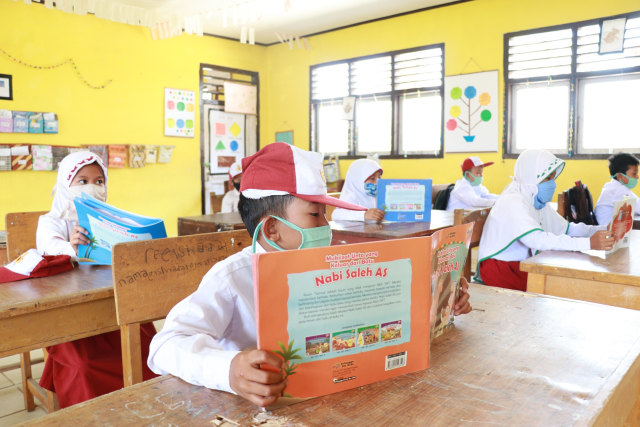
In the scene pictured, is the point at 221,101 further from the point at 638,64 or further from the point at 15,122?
the point at 638,64

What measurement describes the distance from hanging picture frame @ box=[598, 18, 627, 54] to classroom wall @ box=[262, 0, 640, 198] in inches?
4.3

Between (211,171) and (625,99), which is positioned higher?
(625,99)

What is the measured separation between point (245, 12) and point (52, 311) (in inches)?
197

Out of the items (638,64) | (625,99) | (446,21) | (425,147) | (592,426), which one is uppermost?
(446,21)

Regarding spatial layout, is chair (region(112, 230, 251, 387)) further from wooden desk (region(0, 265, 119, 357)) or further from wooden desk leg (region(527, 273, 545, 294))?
wooden desk leg (region(527, 273, 545, 294))

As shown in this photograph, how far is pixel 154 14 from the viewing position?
5672 mm

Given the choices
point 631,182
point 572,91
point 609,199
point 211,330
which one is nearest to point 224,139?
point 572,91

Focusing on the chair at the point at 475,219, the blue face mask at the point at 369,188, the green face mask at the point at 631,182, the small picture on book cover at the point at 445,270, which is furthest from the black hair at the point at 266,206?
the green face mask at the point at 631,182

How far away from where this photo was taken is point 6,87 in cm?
496

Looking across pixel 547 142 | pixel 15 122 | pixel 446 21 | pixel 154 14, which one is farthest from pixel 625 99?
pixel 15 122

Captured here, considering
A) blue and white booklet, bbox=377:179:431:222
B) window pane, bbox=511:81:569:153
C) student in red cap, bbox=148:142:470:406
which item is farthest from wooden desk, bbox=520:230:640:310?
window pane, bbox=511:81:569:153

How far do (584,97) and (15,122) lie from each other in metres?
5.66

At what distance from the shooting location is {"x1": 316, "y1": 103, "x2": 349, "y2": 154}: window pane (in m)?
6.84

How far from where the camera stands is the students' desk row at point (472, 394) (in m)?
0.75
